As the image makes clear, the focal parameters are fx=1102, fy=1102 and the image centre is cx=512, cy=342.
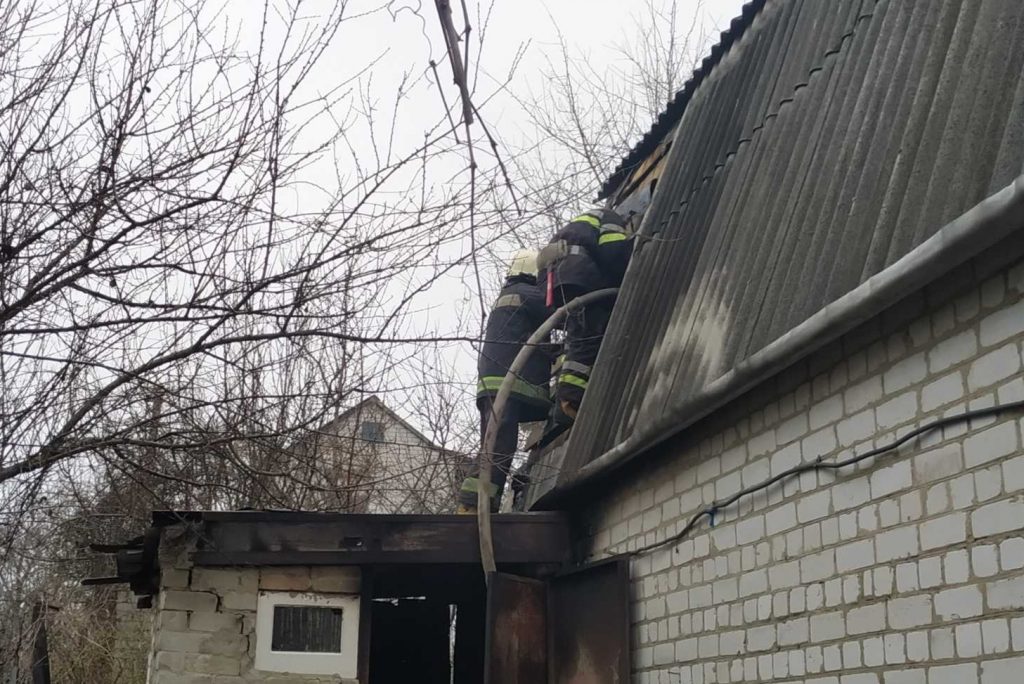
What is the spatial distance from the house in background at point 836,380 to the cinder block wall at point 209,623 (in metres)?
2.11

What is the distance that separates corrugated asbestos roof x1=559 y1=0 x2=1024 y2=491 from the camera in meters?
4.22

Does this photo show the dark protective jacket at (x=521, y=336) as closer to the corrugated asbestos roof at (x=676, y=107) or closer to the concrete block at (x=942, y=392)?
the corrugated asbestos roof at (x=676, y=107)

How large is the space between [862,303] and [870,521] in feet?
3.05

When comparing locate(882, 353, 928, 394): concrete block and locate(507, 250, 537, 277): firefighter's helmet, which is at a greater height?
locate(507, 250, 537, 277): firefighter's helmet

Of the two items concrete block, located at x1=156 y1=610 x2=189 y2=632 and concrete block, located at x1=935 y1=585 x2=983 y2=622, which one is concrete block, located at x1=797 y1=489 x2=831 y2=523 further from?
concrete block, located at x1=156 y1=610 x2=189 y2=632

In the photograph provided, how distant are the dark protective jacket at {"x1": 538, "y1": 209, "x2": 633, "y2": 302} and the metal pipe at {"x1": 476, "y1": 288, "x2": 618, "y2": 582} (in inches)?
6.5

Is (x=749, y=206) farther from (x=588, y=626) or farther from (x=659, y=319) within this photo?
(x=588, y=626)

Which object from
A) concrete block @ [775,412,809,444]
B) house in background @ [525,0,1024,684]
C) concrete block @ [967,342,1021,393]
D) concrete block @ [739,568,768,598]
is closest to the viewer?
concrete block @ [967,342,1021,393]

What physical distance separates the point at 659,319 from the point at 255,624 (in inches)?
133

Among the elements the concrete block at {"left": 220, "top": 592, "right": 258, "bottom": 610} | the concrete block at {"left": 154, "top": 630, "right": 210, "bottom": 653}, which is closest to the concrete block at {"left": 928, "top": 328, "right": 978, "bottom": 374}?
the concrete block at {"left": 220, "top": 592, "right": 258, "bottom": 610}

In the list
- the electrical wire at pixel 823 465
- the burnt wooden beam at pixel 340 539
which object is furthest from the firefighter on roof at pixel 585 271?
the electrical wire at pixel 823 465

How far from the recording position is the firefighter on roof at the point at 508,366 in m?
9.17

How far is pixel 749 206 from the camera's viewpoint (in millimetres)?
6312

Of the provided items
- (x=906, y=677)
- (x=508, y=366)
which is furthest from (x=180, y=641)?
(x=906, y=677)
